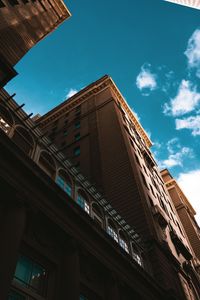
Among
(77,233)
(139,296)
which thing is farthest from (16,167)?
(139,296)

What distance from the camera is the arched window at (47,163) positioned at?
18117 millimetres

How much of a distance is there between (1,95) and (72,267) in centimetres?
1063

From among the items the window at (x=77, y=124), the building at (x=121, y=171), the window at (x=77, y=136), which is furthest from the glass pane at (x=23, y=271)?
the window at (x=77, y=124)

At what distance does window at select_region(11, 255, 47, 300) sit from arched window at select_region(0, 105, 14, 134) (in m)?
7.42

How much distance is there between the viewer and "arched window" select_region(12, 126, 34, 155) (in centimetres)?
1702

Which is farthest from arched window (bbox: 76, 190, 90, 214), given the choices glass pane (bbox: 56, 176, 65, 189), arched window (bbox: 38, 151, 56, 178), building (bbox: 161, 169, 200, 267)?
building (bbox: 161, 169, 200, 267)

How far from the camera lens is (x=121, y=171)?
3388 centimetres

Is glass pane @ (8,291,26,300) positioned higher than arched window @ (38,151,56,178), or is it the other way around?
arched window @ (38,151,56,178)

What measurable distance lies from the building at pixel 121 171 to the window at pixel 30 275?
1252 cm

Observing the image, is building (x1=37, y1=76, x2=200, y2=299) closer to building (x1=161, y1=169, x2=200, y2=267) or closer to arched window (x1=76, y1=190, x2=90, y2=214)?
arched window (x1=76, y1=190, x2=90, y2=214)

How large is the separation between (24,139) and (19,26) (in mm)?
16733

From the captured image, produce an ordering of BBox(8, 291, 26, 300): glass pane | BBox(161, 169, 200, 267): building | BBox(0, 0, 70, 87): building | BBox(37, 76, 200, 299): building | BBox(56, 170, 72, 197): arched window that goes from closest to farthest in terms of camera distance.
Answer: BBox(8, 291, 26, 300): glass pane, BBox(56, 170, 72, 197): arched window, BBox(0, 0, 70, 87): building, BBox(37, 76, 200, 299): building, BBox(161, 169, 200, 267): building

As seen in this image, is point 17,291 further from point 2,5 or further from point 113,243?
point 2,5

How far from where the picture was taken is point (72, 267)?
13.3 meters
